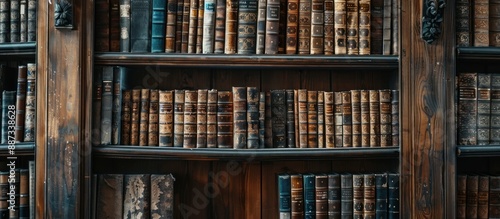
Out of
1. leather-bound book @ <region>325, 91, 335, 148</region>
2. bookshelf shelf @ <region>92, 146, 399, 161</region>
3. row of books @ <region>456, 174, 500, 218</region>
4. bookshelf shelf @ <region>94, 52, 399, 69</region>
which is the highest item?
bookshelf shelf @ <region>94, 52, 399, 69</region>

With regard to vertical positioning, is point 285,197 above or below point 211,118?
below

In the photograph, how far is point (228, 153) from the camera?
195 centimetres

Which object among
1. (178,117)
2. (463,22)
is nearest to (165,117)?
(178,117)

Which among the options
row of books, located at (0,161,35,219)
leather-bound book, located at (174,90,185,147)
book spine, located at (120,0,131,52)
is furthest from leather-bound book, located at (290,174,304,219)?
row of books, located at (0,161,35,219)

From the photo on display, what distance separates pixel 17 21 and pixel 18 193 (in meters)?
0.64

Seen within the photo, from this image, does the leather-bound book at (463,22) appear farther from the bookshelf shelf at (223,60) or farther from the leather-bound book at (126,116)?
the leather-bound book at (126,116)

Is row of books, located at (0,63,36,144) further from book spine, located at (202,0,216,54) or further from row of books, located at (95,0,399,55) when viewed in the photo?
book spine, located at (202,0,216,54)

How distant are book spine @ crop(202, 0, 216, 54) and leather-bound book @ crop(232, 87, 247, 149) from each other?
190 mm

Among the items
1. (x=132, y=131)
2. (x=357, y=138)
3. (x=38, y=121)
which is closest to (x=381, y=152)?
(x=357, y=138)

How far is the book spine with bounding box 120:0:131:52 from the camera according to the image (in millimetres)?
1971

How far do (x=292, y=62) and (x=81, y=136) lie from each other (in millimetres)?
831

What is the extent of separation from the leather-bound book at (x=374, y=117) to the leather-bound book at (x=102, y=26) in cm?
103

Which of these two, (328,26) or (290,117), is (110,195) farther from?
(328,26)

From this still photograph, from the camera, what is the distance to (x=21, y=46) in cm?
193
